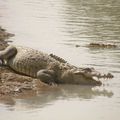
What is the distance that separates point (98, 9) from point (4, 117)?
19626 mm

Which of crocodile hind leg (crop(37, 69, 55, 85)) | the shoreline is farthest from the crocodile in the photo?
the shoreline

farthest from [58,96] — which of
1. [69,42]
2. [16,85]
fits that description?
[69,42]

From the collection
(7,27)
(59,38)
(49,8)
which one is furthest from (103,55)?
(49,8)

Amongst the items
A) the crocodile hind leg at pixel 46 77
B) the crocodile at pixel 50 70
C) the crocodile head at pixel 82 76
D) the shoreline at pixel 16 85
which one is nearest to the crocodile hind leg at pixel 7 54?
the crocodile at pixel 50 70

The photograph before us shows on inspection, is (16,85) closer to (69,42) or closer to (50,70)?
(50,70)

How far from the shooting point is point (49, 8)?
26.8 metres

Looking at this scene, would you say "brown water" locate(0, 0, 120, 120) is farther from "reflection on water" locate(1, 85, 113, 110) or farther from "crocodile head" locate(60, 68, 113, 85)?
"crocodile head" locate(60, 68, 113, 85)

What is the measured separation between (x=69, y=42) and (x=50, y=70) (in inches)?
201

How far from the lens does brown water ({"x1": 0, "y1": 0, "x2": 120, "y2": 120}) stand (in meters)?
9.24

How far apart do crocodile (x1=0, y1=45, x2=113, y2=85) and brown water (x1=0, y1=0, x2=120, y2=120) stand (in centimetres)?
26

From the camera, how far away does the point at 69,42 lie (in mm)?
16969

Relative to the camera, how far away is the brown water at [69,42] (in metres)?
9.24

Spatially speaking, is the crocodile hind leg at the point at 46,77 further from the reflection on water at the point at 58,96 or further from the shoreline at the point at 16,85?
the reflection on water at the point at 58,96

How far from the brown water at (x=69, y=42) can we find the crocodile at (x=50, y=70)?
0.26 m
